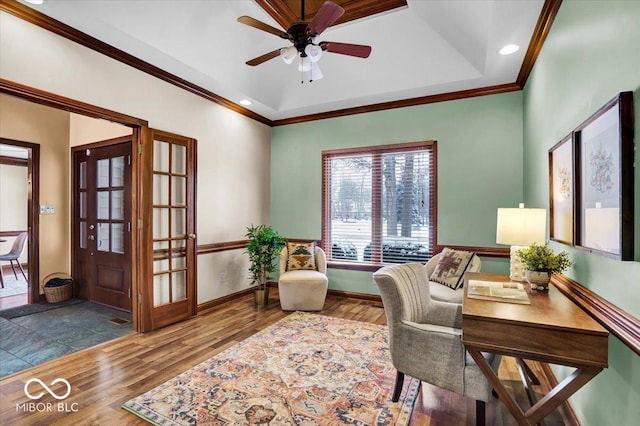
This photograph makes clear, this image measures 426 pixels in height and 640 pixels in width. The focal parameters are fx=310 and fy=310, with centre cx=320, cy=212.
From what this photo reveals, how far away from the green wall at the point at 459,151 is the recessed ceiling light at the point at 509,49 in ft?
3.01

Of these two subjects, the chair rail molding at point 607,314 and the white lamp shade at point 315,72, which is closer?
the chair rail molding at point 607,314

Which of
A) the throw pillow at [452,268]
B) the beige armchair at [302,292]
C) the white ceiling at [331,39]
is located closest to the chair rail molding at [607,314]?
the throw pillow at [452,268]

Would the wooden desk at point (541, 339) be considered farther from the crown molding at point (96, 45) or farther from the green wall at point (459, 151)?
the crown molding at point (96, 45)

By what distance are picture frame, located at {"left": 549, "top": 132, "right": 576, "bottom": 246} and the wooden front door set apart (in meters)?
4.45

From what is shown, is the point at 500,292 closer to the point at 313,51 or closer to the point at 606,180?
the point at 606,180

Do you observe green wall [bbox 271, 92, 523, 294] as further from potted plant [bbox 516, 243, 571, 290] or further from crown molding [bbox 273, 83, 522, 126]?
potted plant [bbox 516, 243, 571, 290]

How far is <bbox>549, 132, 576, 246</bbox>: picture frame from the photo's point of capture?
6.23 ft

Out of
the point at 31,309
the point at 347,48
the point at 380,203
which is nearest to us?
the point at 347,48

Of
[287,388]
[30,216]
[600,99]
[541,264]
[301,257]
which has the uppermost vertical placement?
[600,99]

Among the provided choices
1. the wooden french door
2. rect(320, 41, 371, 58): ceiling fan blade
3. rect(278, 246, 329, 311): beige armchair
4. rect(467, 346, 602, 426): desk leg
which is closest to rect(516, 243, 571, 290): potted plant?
rect(467, 346, 602, 426): desk leg

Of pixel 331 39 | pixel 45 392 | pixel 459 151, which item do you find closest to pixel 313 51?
pixel 331 39

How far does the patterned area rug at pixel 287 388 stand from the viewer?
1.98 meters

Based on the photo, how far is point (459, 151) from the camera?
13.4 feet

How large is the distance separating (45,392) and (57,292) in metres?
2.74
